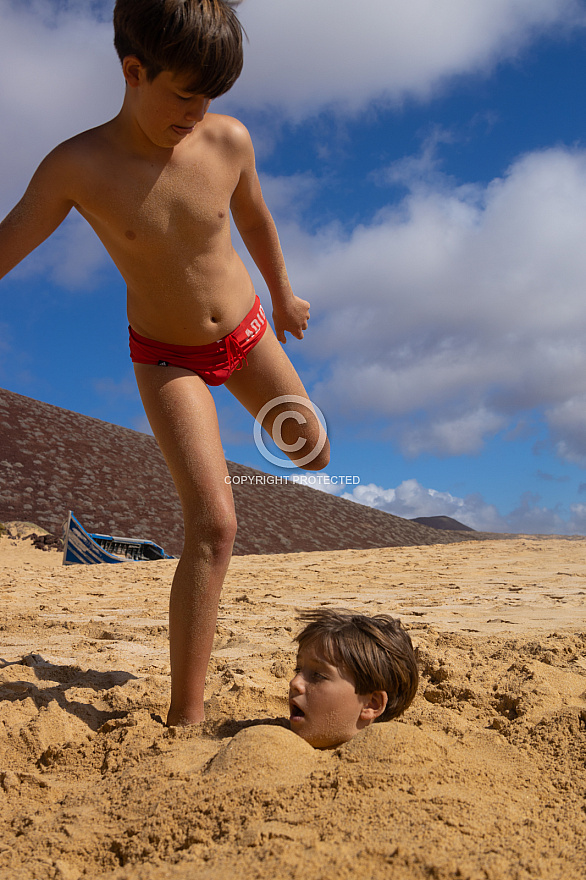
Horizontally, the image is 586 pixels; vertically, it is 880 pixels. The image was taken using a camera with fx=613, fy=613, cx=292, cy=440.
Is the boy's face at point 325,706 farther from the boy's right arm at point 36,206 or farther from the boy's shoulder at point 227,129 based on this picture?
the boy's shoulder at point 227,129

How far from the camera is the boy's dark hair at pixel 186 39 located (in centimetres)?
168

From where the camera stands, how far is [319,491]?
16531mm

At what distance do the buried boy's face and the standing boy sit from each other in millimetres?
338

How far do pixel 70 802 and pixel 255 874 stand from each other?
2.32 ft

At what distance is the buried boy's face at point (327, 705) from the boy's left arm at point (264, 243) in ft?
4.94

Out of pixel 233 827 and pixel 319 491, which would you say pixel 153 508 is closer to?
pixel 319 491

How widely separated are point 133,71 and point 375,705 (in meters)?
1.98

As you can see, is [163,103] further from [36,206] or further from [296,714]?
[296,714]

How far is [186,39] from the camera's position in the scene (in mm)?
1682

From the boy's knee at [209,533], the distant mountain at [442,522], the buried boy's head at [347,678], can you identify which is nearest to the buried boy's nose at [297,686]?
the buried boy's head at [347,678]

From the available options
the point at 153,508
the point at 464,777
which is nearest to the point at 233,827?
the point at 464,777

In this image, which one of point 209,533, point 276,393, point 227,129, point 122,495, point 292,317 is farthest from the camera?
point 122,495

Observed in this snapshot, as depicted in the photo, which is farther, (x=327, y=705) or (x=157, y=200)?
(x=157, y=200)

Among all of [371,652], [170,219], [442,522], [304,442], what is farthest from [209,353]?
[442,522]
